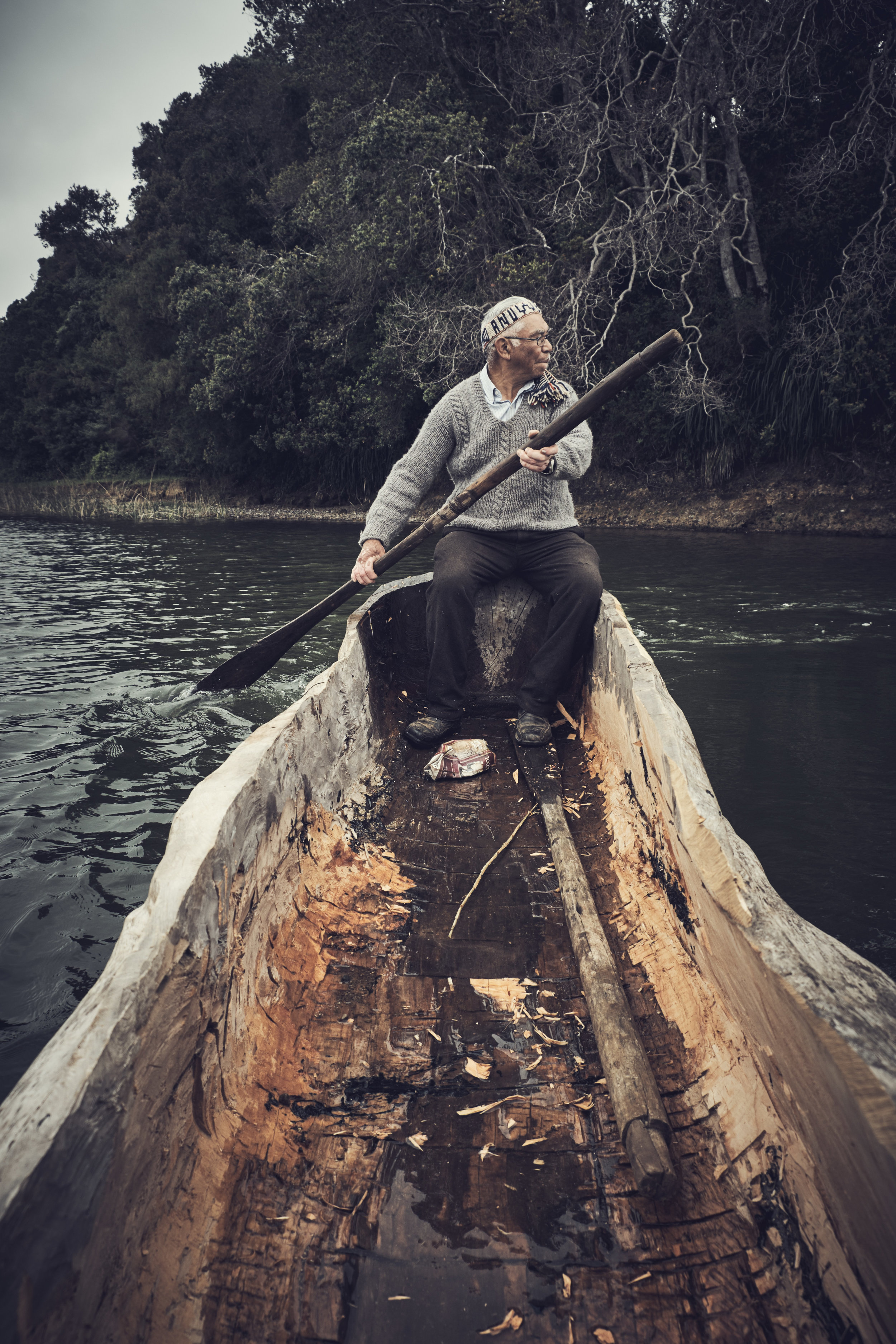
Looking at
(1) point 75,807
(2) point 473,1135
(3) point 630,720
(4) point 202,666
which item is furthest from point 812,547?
(2) point 473,1135

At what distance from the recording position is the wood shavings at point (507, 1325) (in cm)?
98

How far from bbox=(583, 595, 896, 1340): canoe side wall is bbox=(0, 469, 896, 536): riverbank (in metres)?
10.4

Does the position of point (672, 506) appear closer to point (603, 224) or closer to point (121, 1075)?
point (603, 224)

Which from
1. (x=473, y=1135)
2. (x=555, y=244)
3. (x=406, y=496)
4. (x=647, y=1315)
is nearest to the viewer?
(x=647, y=1315)

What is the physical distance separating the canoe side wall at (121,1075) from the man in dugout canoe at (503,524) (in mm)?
1498

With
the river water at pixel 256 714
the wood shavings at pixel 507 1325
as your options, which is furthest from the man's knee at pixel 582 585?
the wood shavings at pixel 507 1325

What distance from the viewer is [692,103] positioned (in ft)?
32.6

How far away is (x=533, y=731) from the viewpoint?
2.88 m

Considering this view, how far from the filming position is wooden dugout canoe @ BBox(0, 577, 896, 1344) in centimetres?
85

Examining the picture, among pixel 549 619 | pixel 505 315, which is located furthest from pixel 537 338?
pixel 549 619

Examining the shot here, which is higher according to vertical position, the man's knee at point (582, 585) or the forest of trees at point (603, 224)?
the forest of trees at point (603, 224)

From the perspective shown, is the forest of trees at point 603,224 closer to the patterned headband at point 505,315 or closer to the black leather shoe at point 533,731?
the patterned headband at point 505,315

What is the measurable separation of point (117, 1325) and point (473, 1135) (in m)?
0.57

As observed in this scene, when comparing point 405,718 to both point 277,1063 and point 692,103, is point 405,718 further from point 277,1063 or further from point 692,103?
point 692,103
